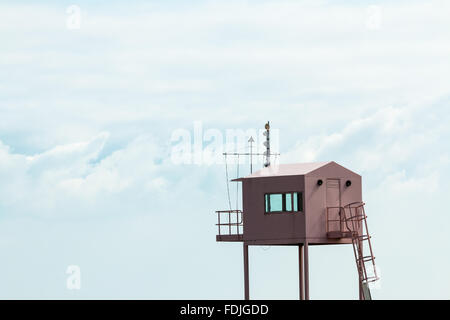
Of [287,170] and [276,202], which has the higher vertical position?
[287,170]

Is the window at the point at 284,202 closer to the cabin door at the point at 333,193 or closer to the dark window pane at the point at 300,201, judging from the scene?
the dark window pane at the point at 300,201

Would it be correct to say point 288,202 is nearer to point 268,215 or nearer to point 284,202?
point 284,202

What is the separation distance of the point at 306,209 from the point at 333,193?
73.3 inches

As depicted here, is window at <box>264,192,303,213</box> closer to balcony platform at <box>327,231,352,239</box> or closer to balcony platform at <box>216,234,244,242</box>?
balcony platform at <box>327,231,352,239</box>

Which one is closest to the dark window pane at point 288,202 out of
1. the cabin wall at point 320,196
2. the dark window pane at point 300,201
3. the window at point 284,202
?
the window at point 284,202

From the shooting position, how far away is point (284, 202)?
6450 cm

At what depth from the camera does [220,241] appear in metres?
67.6

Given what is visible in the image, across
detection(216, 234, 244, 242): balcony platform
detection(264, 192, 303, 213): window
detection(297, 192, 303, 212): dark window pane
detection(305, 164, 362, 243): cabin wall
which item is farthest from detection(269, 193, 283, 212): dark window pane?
detection(216, 234, 244, 242): balcony platform

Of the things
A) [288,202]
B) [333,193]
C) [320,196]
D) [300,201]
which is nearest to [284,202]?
[288,202]

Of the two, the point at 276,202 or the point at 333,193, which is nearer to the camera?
the point at 276,202
